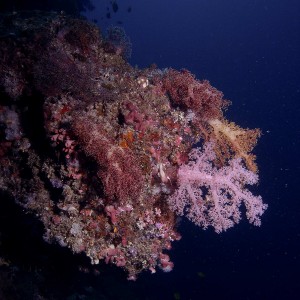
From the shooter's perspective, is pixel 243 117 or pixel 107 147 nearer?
pixel 107 147

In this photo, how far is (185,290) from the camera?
2067 cm

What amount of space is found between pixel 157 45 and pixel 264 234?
317ft

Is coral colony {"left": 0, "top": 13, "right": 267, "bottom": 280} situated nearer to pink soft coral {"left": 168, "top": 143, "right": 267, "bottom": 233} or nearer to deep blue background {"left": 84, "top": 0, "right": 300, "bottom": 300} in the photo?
pink soft coral {"left": 168, "top": 143, "right": 267, "bottom": 233}

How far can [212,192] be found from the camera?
5.17 m

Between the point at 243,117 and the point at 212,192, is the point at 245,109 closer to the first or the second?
the point at 243,117

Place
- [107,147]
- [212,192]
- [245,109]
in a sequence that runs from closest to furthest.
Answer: [107,147], [212,192], [245,109]

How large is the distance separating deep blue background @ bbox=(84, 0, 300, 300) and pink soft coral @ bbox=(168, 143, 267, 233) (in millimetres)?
8754

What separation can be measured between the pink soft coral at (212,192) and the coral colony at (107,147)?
0.06 feet

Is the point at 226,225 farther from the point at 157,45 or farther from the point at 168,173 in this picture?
the point at 157,45

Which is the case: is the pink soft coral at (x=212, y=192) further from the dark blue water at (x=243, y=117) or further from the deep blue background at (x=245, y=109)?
the deep blue background at (x=245, y=109)

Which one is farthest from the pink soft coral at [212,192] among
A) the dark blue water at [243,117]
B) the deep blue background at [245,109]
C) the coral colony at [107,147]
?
the deep blue background at [245,109]

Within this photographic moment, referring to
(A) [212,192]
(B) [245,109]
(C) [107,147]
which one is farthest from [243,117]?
(C) [107,147]

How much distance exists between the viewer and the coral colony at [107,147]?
14.7 ft

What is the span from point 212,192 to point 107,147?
85.0 inches
